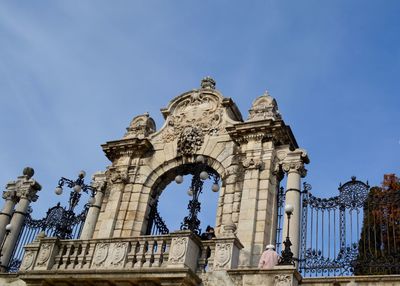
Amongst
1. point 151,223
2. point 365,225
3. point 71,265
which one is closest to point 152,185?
point 151,223

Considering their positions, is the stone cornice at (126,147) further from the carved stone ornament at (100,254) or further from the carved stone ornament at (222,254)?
the carved stone ornament at (222,254)

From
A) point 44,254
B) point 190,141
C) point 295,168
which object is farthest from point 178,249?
point 190,141

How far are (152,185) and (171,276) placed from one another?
223 inches

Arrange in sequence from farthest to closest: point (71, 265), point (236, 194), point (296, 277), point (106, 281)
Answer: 1. point (236, 194)
2. point (71, 265)
3. point (106, 281)
4. point (296, 277)

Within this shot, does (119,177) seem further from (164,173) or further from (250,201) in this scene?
(250,201)

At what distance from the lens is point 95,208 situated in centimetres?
1891

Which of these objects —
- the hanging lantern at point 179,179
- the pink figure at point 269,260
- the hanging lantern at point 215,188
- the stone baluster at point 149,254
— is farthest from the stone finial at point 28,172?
the pink figure at point 269,260

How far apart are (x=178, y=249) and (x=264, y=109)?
6.26 m

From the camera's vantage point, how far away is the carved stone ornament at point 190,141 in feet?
59.2

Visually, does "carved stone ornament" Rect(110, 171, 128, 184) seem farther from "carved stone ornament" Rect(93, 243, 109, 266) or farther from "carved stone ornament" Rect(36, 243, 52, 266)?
"carved stone ornament" Rect(93, 243, 109, 266)

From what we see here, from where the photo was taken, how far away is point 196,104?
19328 millimetres

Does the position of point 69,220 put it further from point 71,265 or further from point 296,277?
point 296,277

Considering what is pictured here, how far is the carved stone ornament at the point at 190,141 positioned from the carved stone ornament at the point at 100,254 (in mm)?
4757

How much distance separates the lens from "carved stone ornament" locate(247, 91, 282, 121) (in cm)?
1750
